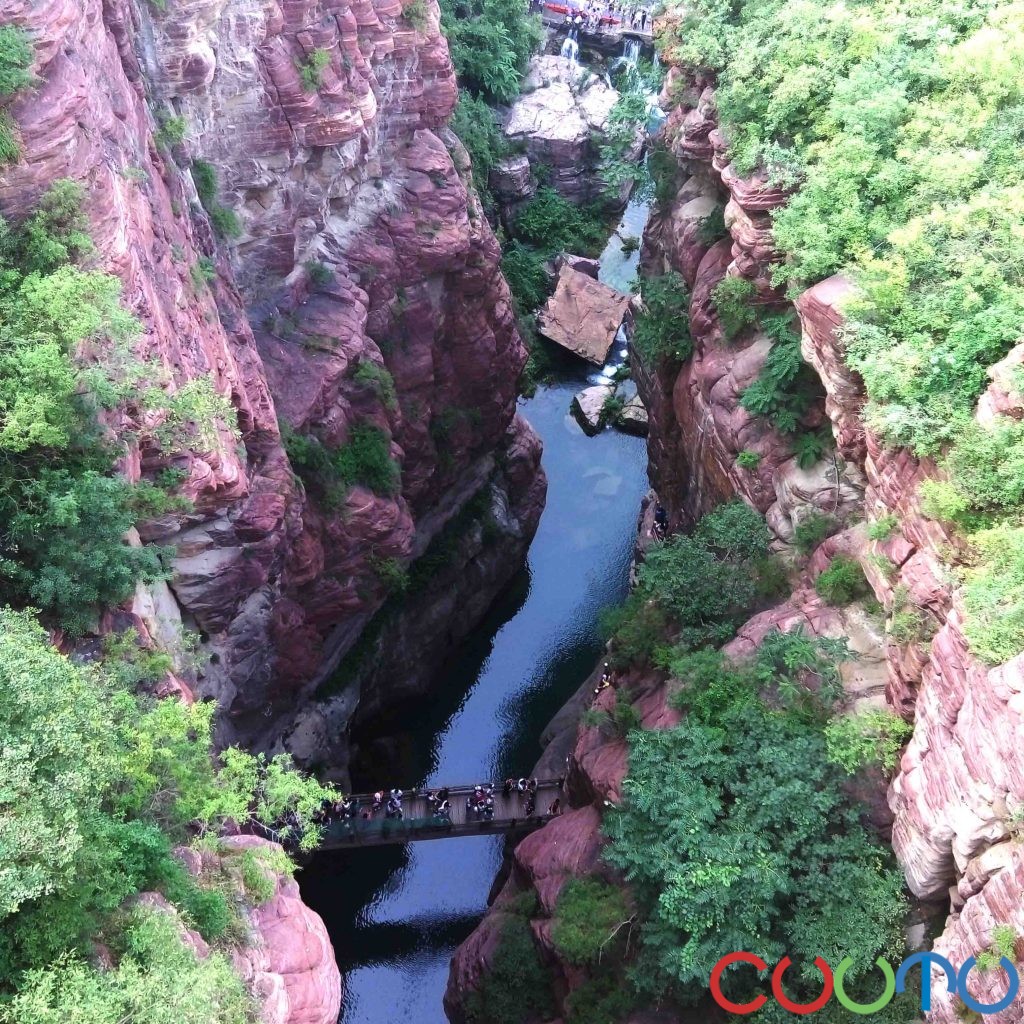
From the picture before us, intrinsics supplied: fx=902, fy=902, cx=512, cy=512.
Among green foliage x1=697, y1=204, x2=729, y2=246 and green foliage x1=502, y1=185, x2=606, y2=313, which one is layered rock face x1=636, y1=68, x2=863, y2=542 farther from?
green foliage x1=502, y1=185, x2=606, y2=313

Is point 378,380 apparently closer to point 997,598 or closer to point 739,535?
point 739,535

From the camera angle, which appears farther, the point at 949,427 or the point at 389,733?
the point at 389,733

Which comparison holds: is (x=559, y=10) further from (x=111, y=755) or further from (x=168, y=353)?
(x=111, y=755)

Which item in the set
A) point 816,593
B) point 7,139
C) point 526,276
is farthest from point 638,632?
point 526,276

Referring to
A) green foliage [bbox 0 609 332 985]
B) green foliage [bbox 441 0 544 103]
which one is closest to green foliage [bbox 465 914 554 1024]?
green foliage [bbox 0 609 332 985]

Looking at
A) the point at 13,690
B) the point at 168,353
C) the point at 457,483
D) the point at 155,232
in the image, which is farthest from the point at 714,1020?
the point at 457,483

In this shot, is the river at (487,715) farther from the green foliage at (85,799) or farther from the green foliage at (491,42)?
the green foliage at (85,799)

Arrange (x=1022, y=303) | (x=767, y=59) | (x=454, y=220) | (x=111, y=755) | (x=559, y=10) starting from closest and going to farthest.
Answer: (x=111, y=755), (x=1022, y=303), (x=767, y=59), (x=454, y=220), (x=559, y=10)
